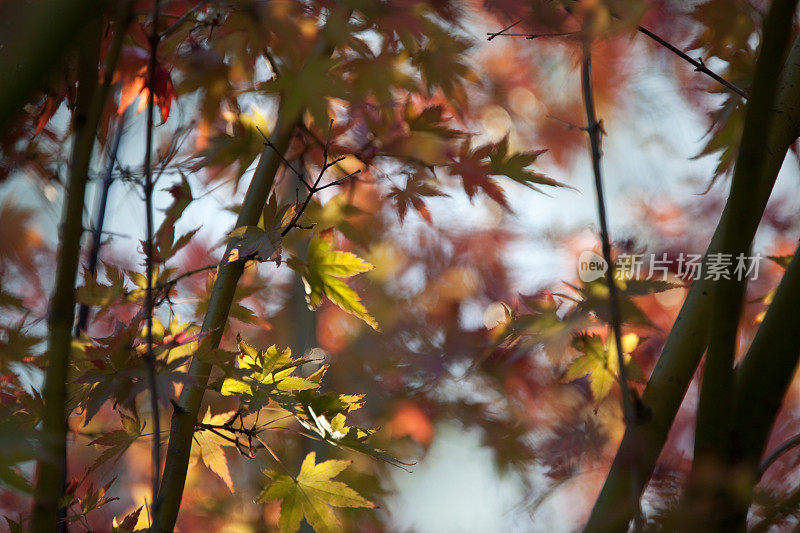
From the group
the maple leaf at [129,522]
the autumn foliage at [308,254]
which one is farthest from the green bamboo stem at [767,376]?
the maple leaf at [129,522]

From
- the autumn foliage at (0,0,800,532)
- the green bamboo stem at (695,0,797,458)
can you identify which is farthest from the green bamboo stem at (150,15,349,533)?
the green bamboo stem at (695,0,797,458)

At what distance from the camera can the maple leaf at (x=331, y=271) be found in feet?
2.08

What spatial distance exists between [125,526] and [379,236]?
1213 mm

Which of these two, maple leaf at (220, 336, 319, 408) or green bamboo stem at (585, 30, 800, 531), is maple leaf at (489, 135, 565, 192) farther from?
maple leaf at (220, 336, 319, 408)

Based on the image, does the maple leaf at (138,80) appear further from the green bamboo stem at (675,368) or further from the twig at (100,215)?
the green bamboo stem at (675,368)

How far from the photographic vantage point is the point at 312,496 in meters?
0.61

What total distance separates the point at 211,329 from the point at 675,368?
15.8 inches

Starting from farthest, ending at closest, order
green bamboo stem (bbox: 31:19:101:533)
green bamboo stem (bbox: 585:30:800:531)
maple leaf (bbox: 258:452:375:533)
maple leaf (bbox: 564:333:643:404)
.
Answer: maple leaf (bbox: 564:333:643:404) → maple leaf (bbox: 258:452:375:533) → green bamboo stem (bbox: 585:30:800:531) → green bamboo stem (bbox: 31:19:101:533)

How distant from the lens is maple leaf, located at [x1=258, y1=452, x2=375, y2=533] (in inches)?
23.7

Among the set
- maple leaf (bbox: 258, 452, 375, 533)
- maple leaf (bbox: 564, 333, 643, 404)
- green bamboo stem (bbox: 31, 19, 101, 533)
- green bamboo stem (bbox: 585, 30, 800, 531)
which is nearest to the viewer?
green bamboo stem (bbox: 31, 19, 101, 533)

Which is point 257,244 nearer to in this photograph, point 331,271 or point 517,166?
point 331,271
